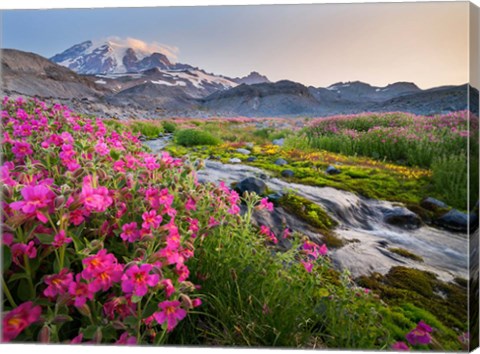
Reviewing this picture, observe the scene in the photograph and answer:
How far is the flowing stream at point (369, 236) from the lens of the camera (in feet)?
7.96

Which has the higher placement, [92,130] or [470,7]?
[470,7]

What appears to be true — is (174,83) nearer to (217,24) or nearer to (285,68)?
(217,24)

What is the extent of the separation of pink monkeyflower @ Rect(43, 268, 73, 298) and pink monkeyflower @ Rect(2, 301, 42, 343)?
0.26ft

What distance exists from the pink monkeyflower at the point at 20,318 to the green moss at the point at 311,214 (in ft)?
4.86

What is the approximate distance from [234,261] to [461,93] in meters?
1.48

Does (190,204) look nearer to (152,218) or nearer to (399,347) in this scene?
(152,218)

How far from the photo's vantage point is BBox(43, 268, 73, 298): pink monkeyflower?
1.65m

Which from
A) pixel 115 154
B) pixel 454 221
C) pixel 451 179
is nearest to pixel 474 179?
pixel 451 179

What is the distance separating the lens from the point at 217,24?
8.89 feet

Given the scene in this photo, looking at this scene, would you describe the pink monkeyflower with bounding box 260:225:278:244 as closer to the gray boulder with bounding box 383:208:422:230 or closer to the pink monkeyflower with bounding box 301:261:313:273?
the pink monkeyflower with bounding box 301:261:313:273

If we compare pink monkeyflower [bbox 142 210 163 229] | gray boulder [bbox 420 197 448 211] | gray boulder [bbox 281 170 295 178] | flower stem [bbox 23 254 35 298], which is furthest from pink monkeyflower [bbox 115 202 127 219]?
gray boulder [bbox 420 197 448 211]

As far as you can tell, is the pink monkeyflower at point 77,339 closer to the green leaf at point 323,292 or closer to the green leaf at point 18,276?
the green leaf at point 18,276

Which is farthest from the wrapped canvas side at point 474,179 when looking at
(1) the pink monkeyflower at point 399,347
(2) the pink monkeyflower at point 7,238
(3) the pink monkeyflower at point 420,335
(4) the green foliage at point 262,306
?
(2) the pink monkeyflower at point 7,238

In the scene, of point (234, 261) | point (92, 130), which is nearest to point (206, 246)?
point (234, 261)
